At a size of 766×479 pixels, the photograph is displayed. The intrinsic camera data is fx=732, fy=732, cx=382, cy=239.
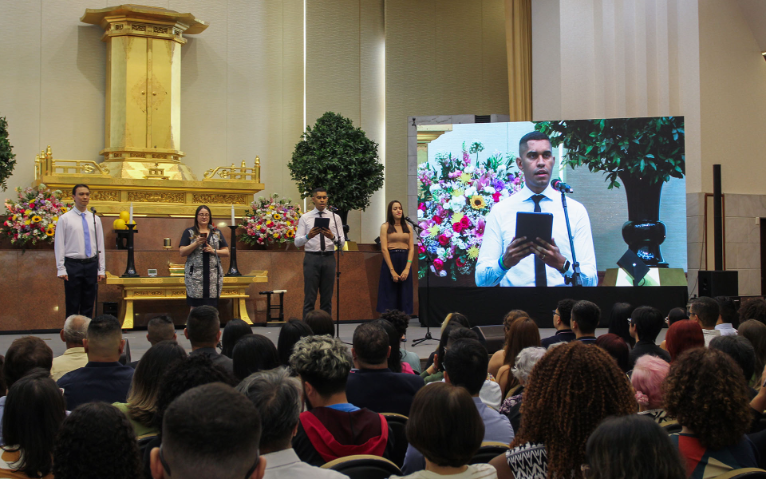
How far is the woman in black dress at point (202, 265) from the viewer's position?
6.12 metres

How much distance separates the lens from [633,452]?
137cm

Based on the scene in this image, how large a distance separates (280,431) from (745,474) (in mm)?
1100

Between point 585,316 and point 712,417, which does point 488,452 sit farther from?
point 585,316

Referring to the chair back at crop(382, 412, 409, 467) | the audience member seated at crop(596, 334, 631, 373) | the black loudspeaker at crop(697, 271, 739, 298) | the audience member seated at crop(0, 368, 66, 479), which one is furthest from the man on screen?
the audience member seated at crop(0, 368, 66, 479)

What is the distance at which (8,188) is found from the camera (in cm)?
921

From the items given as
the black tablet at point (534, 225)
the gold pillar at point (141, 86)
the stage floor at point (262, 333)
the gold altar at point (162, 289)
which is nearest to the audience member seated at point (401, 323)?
the stage floor at point (262, 333)

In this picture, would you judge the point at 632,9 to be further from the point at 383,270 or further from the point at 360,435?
the point at 360,435

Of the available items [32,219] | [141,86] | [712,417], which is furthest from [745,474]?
[141,86]

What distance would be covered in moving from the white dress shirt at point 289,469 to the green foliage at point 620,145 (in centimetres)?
727

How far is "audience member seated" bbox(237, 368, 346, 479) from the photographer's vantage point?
65.7 inches

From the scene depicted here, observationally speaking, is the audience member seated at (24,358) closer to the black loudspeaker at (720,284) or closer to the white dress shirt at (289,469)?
the white dress shirt at (289,469)

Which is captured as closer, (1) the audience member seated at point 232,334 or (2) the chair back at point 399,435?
(2) the chair back at point 399,435

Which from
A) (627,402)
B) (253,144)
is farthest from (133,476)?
(253,144)

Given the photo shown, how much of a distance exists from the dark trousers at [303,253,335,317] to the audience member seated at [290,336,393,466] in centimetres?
408
